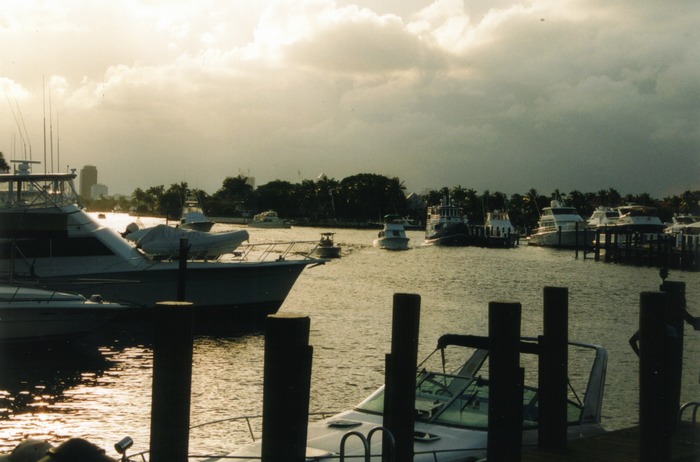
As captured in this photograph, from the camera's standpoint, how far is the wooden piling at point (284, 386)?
20.1 ft

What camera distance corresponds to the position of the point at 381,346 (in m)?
26.9

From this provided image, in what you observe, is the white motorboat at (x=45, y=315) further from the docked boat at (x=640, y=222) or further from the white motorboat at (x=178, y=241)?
the docked boat at (x=640, y=222)

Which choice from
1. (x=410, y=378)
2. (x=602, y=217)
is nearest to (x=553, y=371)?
(x=410, y=378)

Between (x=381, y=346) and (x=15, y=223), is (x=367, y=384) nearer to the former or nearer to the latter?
(x=381, y=346)

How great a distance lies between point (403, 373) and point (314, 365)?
15533mm

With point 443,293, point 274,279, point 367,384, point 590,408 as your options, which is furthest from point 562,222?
point 590,408

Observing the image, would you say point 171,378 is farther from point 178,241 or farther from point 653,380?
point 178,241

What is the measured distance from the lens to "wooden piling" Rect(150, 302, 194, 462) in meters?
5.94

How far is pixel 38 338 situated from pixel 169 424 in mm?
17361

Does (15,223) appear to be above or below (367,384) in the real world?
above

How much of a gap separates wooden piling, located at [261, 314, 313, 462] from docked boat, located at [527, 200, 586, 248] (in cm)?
9792

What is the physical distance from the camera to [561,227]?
10375cm

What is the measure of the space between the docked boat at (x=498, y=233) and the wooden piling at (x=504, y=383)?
101832mm

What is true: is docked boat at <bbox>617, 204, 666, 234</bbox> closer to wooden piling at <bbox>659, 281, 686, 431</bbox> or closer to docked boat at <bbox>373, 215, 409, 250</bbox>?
docked boat at <bbox>373, 215, 409, 250</bbox>
